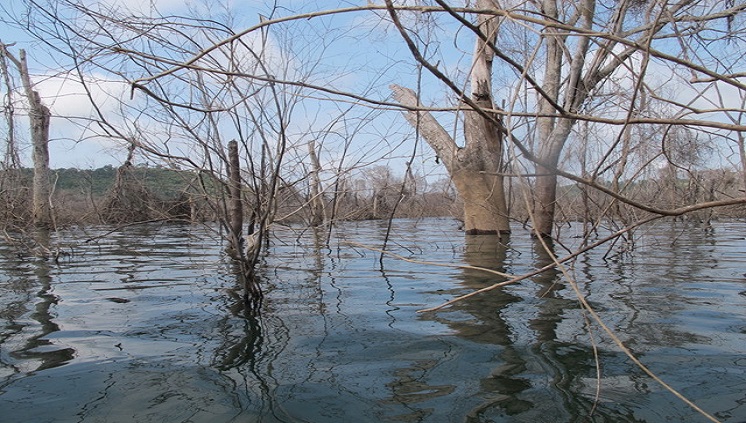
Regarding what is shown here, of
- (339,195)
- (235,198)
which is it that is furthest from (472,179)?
(235,198)

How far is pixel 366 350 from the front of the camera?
8.48ft

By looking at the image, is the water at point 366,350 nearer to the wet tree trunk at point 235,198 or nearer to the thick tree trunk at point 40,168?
the wet tree trunk at point 235,198

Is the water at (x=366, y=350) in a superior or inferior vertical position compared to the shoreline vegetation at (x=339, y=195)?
inferior

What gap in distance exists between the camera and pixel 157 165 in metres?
4.07

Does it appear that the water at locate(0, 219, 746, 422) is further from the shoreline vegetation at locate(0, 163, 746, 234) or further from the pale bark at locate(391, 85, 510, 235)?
the pale bark at locate(391, 85, 510, 235)

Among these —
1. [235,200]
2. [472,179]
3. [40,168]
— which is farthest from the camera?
[40,168]

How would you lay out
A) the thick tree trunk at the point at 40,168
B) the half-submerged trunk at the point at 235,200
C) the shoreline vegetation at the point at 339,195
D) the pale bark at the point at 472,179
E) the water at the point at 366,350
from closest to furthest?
the water at the point at 366,350
the half-submerged trunk at the point at 235,200
the shoreline vegetation at the point at 339,195
the pale bark at the point at 472,179
the thick tree trunk at the point at 40,168

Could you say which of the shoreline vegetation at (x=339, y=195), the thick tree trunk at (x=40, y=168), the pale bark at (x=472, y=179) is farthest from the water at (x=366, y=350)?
the thick tree trunk at (x=40, y=168)

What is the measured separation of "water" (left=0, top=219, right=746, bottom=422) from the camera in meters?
1.88

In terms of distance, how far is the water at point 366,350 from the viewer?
1.88 meters

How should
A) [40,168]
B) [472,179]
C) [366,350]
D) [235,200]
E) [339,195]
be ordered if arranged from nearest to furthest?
[366,350] < [235,200] < [339,195] < [472,179] < [40,168]

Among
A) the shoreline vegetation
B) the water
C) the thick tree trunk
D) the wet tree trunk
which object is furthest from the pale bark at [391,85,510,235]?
the thick tree trunk

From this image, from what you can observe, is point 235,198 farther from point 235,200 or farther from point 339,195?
point 339,195

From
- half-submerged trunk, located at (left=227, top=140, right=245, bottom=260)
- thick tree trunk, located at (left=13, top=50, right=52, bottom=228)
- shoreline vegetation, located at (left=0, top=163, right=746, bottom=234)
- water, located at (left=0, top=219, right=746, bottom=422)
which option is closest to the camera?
water, located at (left=0, top=219, right=746, bottom=422)
